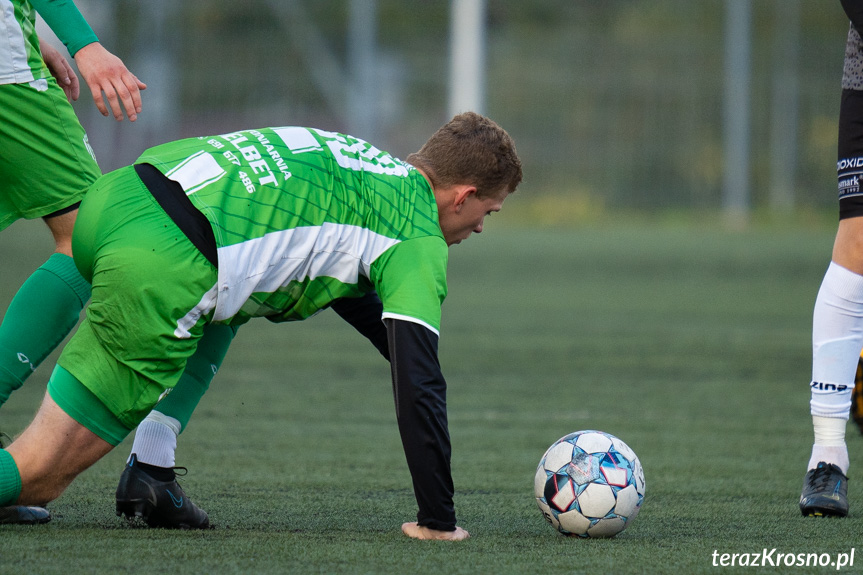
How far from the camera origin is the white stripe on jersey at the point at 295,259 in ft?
9.80

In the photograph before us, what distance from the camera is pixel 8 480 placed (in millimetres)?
2959

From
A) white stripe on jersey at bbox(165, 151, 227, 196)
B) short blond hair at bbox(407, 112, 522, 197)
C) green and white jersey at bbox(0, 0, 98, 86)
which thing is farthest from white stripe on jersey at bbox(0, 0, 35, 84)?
short blond hair at bbox(407, 112, 522, 197)

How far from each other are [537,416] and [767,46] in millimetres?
20869

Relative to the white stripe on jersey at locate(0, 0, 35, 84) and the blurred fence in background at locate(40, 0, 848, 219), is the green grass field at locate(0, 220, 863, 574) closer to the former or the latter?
the white stripe on jersey at locate(0, 0, 35, 84)

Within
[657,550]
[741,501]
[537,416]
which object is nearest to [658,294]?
[537,416]

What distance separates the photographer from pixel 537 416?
530 centimetres

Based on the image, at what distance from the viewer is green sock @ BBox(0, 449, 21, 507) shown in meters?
2.96

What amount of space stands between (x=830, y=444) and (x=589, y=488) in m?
0.91

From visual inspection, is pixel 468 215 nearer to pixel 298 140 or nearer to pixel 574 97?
pixel 298 140

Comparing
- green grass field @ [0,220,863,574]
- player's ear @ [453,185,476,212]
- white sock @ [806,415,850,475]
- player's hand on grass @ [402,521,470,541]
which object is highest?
player's ear @ [453,185,476,212]

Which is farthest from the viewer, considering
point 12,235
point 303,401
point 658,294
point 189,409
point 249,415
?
point 12,235

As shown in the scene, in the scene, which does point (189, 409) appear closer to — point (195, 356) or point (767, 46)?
point (195, 356)

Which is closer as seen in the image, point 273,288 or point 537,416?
point 273,288

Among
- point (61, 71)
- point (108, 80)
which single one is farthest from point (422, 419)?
point (61, 71)
